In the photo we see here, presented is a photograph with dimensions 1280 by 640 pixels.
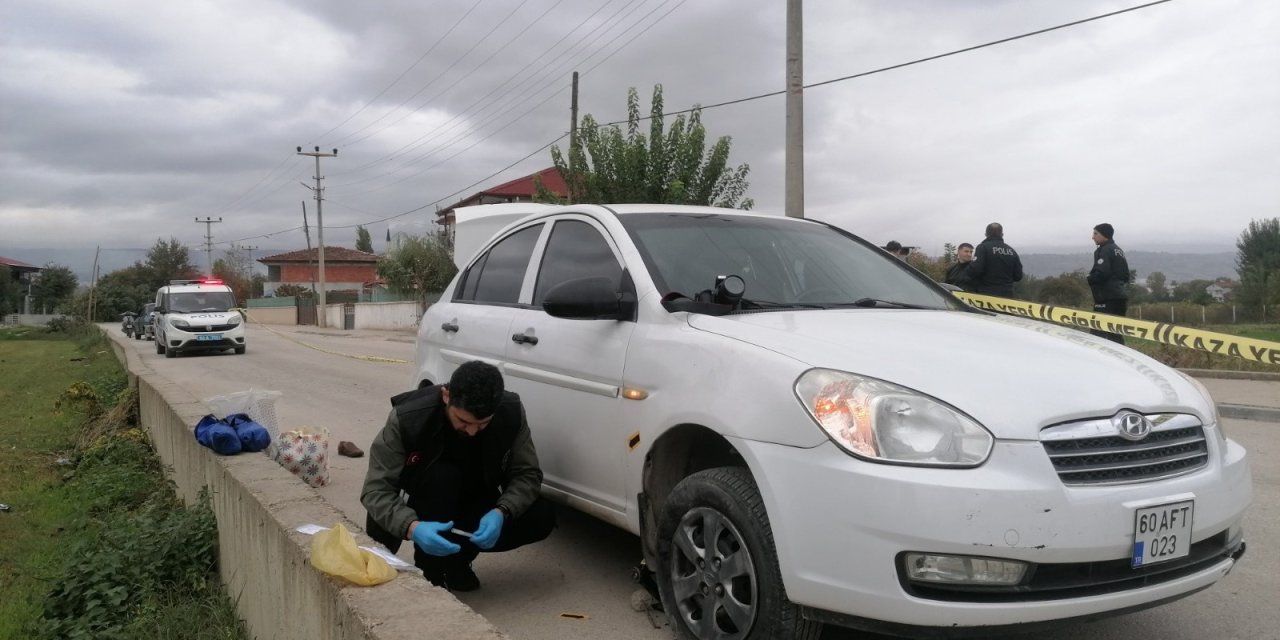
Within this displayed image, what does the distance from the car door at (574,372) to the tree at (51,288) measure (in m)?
91.4

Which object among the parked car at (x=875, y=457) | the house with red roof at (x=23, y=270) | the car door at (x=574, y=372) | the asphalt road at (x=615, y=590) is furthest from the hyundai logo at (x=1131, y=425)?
the house with red roof at (x=23, y=270)

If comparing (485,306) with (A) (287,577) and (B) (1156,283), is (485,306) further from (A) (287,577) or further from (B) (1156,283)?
(B) (1156,283)

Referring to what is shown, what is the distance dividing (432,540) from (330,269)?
95740 millimetres

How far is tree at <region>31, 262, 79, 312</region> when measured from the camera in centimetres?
8250

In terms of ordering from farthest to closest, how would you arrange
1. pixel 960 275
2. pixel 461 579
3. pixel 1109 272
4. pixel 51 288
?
pixel 51 288, pixel 960 275, pixel 1109 272, pixel 461 579

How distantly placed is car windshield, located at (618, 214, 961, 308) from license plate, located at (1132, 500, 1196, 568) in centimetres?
147

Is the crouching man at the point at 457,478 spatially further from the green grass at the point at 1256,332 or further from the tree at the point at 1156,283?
the tree at the point at 1156,283

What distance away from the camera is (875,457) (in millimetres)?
2631

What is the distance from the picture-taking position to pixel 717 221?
177 inches

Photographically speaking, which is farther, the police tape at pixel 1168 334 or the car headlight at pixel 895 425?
the police tape at pixel 1168 334

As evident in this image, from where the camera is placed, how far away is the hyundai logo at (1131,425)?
8.87ft

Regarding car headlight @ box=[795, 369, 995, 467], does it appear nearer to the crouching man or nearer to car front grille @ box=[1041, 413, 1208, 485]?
car front grille @ box=[1041, 413, 1208, 485]

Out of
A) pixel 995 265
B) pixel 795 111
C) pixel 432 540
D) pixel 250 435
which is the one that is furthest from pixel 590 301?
pixel 795 111

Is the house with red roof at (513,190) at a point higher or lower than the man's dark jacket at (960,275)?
higher
